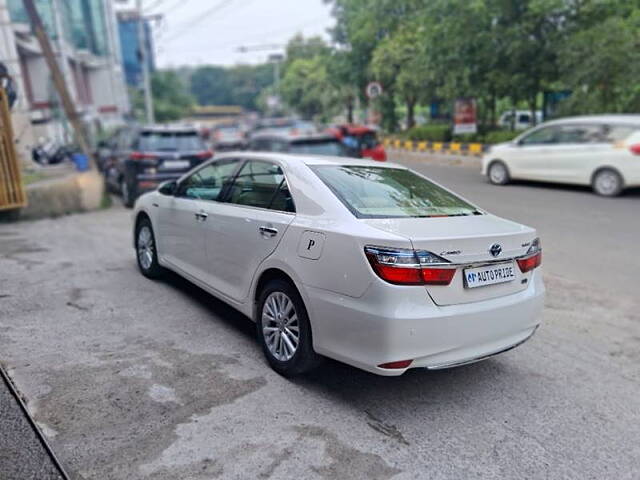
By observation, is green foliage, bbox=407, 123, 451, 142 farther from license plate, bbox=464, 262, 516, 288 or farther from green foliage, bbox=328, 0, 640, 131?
license plate, bbox=464, 262, 516, 288

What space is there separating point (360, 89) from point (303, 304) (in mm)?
25953

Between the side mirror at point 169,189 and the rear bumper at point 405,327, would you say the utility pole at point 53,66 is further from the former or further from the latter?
the rear bumper at point 405,327

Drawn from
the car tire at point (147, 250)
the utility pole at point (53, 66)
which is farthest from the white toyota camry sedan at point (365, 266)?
the utility pole at point (53, 66)

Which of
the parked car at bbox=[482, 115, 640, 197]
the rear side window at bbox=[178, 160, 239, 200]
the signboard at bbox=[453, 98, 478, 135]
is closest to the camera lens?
the rear side window at bbox=[178, 160, 239, 200]

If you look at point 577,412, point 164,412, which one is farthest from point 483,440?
point 164,412

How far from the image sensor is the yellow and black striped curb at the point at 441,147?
1938cm

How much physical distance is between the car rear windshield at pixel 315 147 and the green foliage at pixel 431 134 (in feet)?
44.4

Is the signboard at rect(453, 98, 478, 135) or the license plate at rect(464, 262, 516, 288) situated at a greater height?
the signboard at rect(453, 98, 478, 135)

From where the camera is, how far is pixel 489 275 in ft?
11.1

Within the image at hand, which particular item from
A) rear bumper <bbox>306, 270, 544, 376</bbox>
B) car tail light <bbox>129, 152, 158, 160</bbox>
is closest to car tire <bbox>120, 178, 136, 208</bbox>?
car tail light <bbox>129, 152, 158, 160</bbox>

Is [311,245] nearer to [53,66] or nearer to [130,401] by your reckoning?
[130,401]

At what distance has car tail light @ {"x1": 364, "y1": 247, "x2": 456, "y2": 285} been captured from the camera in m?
3.10

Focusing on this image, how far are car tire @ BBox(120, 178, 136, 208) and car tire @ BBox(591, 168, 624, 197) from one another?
9359 millimetres

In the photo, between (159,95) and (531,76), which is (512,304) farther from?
(159,95)
